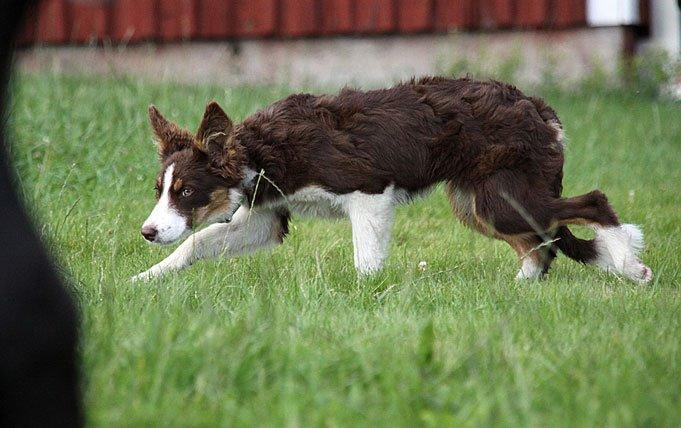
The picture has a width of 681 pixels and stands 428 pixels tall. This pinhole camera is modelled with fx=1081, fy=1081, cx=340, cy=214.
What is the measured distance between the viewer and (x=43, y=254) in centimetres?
197

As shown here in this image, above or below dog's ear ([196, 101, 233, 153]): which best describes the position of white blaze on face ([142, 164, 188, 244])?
below

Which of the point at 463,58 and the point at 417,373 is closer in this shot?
the point at 417,373

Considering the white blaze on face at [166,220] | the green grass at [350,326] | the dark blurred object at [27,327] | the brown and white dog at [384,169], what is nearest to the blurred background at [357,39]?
the green grass at [350,326]

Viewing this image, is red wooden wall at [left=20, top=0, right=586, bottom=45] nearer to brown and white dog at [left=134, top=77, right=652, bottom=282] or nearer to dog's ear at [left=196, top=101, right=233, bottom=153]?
brown and white dog at [left=134, top=77, right=652, bottom=282]

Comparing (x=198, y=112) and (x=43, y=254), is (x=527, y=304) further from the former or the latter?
(x=198, y=112)

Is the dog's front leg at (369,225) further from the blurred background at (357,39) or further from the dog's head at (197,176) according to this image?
the blurred background at (357,39)

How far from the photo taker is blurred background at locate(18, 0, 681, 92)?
1286cm

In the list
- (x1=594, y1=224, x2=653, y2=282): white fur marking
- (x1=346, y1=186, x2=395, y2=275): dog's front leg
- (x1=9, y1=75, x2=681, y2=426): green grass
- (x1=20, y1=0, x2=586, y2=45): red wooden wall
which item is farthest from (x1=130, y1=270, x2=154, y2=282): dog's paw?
(x1=20, y1=0, x2=586, y2=45): red wooden wall

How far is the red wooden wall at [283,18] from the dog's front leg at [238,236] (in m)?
7.93

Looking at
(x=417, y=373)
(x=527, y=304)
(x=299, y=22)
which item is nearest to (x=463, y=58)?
(x=299, y=22)

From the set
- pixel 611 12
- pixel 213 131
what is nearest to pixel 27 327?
pixel 213 131

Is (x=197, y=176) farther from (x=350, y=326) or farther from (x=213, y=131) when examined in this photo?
(x=350, y=326)

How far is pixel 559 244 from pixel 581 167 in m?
3.50

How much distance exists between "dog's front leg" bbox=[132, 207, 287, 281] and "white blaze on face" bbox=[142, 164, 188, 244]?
0.32m
